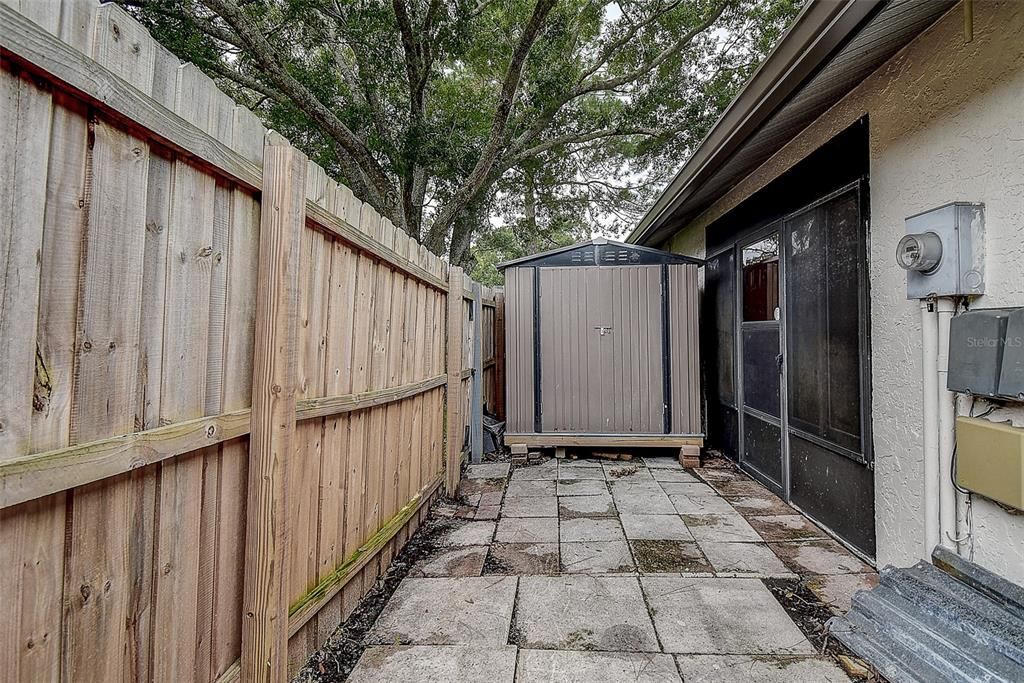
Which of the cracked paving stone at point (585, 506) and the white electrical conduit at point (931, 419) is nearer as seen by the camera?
the white electrical conduit at point (931, 419)

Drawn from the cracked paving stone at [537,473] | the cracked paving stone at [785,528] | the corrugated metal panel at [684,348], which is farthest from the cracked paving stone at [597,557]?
the corrugated metal panel at [684,348]

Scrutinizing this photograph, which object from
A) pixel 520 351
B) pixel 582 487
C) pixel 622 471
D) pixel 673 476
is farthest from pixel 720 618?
pixel 520 351

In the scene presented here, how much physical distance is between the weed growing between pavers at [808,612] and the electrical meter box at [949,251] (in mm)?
1390

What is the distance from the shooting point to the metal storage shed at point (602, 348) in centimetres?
446

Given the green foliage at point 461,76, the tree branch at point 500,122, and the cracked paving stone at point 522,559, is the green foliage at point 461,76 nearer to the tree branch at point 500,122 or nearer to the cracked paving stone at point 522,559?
the tree branch at point 500,122

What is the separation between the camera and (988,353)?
1622 millimetres

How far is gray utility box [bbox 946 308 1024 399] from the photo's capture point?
1524 millimetres

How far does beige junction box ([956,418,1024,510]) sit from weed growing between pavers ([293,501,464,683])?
232cm

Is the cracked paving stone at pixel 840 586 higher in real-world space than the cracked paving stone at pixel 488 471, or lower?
lower

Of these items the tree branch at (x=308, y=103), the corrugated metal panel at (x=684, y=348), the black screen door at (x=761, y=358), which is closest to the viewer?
the black screen door at (x=761, y=358)

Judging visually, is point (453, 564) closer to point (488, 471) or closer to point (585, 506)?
point (585, 506)

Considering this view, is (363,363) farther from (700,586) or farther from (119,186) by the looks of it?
(700,586)

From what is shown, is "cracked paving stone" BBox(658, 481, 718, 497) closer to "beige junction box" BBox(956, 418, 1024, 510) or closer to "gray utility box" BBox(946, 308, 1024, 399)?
"beige junction box" BBox(956, 418, 1024, 510)

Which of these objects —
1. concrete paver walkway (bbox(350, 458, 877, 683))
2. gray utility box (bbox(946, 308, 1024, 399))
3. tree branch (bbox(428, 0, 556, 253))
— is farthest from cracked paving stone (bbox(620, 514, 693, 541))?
tree branch (bbox(428, 0, 556, 253))
